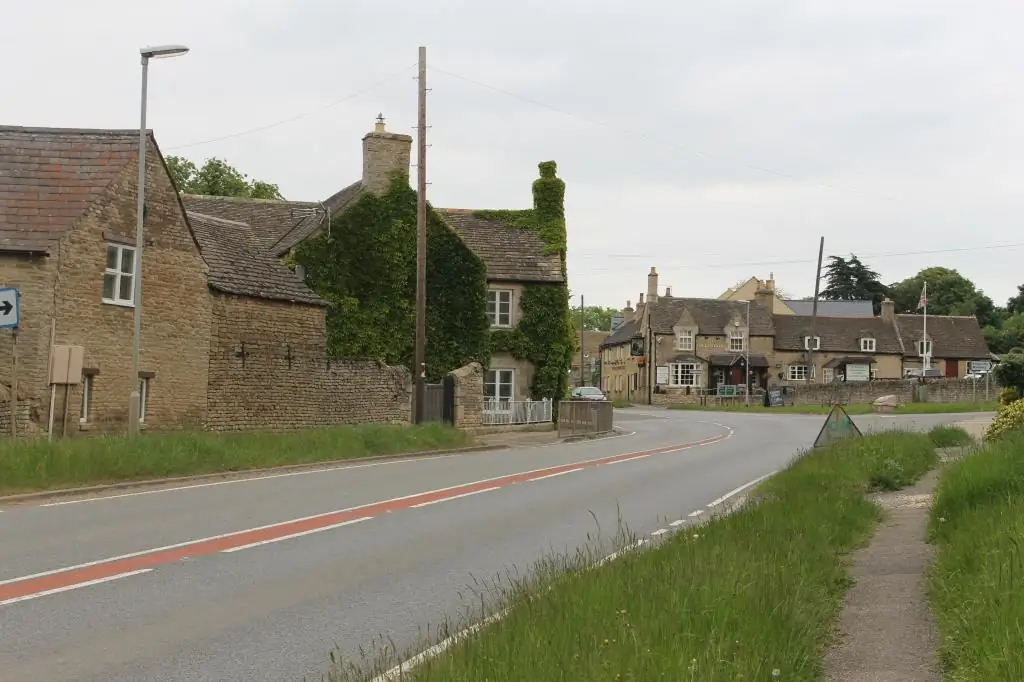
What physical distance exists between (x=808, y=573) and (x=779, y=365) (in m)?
91.9

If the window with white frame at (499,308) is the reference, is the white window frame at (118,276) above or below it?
below

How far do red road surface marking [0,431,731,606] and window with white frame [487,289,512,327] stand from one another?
80.9 ft

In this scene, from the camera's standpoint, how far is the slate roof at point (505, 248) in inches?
1779

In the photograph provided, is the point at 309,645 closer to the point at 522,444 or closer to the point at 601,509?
the point at 601,509

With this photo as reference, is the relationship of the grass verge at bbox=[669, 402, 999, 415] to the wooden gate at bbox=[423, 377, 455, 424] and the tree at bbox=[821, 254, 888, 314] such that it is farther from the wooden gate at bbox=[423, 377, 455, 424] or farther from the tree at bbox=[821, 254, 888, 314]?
the tree at bbox=[821, 254, 888, 314]

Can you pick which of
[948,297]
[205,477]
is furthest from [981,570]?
[948,297]

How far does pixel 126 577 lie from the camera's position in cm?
1011

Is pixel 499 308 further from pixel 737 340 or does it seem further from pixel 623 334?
pixel 623 334

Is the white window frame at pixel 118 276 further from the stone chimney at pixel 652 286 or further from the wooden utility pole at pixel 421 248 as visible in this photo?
the stone chimney at pixel 652 286

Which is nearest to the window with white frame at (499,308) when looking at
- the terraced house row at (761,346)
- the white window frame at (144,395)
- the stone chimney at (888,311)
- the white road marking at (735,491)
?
the white window frame at (144,395)

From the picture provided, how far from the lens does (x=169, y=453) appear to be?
68.1ft

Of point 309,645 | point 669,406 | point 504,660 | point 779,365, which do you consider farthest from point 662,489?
point 779,365

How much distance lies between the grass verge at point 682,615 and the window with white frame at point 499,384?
108 ft

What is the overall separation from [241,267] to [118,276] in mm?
6153
